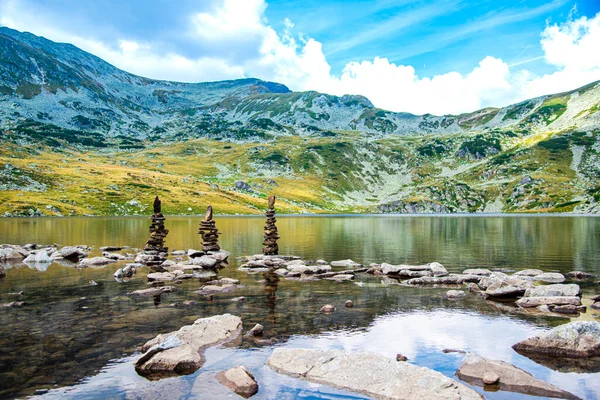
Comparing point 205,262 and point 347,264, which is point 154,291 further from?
point 347,264

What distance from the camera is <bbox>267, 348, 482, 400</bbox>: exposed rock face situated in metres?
13.1

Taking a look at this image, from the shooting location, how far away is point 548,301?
88.0 feet

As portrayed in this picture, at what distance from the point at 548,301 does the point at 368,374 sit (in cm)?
1908

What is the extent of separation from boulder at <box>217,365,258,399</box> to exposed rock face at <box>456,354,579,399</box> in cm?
802

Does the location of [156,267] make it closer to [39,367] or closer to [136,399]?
[39,367]

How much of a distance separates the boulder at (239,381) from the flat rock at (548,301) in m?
21.6

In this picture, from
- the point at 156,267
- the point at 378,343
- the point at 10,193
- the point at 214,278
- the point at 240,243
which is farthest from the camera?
the point at 10,193

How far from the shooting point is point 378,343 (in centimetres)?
1919

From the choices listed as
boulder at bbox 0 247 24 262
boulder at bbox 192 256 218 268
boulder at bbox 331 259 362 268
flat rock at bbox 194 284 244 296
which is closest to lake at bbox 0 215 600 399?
flat rock at bbox 194 284 244 296

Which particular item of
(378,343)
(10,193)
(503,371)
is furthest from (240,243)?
(10,193)

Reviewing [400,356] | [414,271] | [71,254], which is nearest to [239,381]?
[400,356]

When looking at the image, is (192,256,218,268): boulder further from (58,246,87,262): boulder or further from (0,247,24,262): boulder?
(0,247,24,262): boulder

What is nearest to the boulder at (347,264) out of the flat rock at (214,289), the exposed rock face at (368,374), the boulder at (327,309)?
the flat rock at (214,289)

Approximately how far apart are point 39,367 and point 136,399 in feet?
18.4
